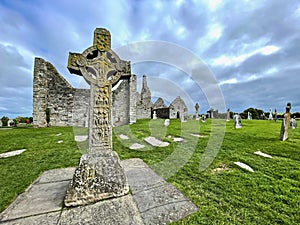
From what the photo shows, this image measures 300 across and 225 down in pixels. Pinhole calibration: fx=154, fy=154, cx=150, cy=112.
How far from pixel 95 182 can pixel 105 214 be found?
0.45 meters

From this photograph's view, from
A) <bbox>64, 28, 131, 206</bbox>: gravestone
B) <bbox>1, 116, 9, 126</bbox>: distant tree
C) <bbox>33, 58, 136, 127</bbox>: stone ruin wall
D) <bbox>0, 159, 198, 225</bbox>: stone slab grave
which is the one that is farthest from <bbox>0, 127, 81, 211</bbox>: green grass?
<bbox>1, 116, 9, 126</bbox>: distant tree

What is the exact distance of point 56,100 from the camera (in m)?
13.9

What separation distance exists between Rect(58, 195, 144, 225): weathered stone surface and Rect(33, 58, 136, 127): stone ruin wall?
1319cm

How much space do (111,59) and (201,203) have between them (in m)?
2.76

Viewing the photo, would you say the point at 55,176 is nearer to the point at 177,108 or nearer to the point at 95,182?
the point at 95,182

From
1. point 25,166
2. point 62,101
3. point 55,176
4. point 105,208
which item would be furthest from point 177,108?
point 105,208

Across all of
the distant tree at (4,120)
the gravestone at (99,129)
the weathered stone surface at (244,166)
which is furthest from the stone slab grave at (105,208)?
the distant tree at (4,120)

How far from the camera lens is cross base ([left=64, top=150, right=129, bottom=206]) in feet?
6.70

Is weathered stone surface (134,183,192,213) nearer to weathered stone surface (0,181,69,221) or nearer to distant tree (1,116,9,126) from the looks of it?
weathered stone surface (0,181,69,221)

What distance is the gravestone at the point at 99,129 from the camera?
2.11m

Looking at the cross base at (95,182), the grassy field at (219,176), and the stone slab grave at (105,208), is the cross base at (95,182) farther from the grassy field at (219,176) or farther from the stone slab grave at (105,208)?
the grassy field at (219,176)

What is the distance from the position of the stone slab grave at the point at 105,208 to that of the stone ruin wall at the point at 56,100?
41.6ft

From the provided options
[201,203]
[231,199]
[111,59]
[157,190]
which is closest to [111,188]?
[157,190]

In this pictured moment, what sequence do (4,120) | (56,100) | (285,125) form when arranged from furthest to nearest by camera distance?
1. (4,120)
2. (56,100)
3. (285,125)
